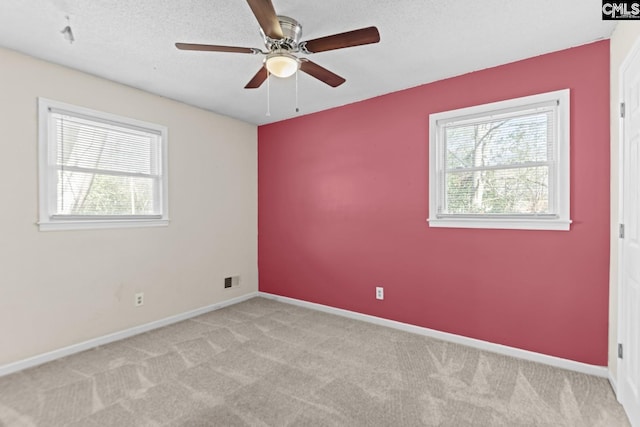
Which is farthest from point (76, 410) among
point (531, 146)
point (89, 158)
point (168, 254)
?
point (531, 146)

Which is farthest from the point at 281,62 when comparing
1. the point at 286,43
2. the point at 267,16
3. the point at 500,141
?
the point at 500,141

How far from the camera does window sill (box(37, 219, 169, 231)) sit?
8.92 ft

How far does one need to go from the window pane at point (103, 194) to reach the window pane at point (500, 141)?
3.21 meters

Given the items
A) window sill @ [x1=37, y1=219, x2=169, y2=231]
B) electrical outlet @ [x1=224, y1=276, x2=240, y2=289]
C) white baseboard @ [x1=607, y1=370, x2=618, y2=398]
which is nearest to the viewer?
white baseboard @ [x1=607, y1=370, x2=618, y2=398]

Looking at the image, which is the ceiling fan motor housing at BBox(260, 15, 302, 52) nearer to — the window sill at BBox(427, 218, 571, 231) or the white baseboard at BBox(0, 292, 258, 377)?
the window sill at BBox(427, 218, 571, 231)

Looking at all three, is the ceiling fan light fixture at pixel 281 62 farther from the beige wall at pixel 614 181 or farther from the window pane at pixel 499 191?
the beige wall at pixel 614 181

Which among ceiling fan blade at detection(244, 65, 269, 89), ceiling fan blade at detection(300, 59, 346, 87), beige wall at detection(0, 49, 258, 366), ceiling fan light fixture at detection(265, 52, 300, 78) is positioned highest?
ceiling fan blade at detection(300, 59, 346, 87)

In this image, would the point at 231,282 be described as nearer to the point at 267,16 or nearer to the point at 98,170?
the point at 98,170

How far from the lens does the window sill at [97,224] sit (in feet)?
8.92

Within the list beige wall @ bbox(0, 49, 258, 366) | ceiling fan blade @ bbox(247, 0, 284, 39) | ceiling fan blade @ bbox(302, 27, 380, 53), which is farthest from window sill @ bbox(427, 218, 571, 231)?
beige wall @ bbox(0, 49, 258, 366)

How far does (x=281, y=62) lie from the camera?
197cm

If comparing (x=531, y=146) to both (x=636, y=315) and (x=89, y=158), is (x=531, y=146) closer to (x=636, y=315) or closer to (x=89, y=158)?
(x=636, y=315)

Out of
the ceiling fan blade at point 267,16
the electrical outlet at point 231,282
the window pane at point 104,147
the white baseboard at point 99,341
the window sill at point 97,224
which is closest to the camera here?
the ceiling fan blade at point 267,16

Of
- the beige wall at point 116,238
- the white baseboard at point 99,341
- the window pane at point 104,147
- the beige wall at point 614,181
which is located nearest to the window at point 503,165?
the beige wall at point 614,181
